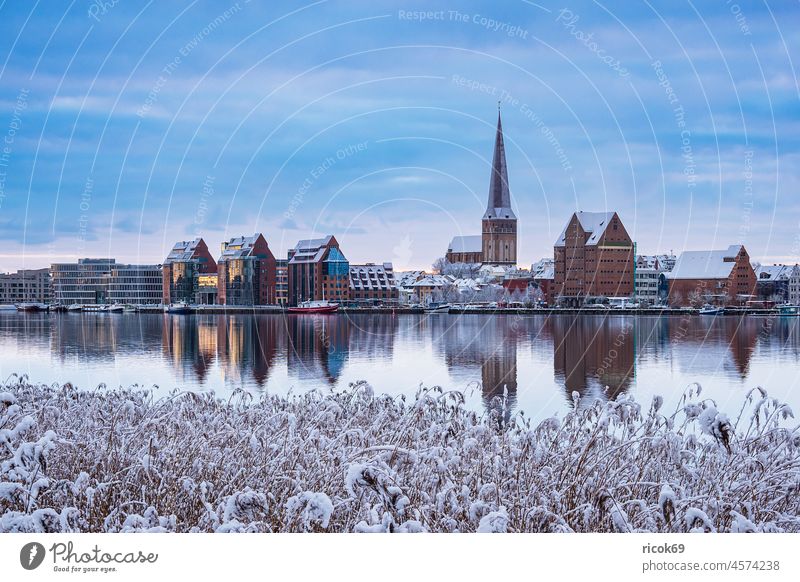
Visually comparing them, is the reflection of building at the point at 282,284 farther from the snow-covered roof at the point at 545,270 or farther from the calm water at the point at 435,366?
the calm water at the point at 435,366

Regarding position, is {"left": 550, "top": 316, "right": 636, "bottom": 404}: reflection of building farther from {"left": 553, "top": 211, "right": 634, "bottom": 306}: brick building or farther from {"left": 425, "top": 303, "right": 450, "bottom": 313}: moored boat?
{"left": 553, "top": 211, "right": 634, "bottom": 306}: brick building

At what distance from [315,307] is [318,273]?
13.2 meters

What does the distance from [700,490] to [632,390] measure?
1499cm

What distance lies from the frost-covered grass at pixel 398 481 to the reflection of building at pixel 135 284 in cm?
12401

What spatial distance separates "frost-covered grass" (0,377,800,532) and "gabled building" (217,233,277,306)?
114 metres

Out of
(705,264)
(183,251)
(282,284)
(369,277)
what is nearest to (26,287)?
(183,251)

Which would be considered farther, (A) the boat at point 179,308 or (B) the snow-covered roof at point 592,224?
(B) the snow-covered roof at point 592,224

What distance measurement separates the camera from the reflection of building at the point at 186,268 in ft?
397

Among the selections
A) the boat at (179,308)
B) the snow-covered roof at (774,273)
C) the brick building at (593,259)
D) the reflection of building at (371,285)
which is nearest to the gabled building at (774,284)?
the snow-covered roof at (774,273)

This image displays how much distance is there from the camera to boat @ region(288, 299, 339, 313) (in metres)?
118

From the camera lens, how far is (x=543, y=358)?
112 ft

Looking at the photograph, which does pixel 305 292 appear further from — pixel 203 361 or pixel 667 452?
pixel 667 452

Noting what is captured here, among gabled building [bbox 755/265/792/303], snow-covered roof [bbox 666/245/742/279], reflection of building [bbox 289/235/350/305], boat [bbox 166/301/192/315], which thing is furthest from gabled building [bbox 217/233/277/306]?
gabled building [bbox 755/265/792/303]
